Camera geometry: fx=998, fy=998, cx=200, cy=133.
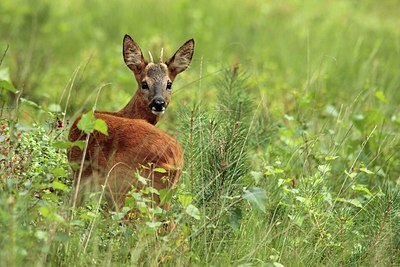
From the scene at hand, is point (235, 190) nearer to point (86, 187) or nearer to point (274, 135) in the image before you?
point (86, 187)

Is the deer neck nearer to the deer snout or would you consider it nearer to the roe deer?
the deer snout

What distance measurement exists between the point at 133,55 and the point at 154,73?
19 cm

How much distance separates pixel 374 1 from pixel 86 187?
13170mm

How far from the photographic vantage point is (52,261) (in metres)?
4.61

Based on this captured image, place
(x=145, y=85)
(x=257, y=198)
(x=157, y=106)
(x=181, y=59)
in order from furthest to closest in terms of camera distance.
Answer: (x=181, y=59)
(x=145, y=85)
(x=157, y=106)
(x=257, y=198)

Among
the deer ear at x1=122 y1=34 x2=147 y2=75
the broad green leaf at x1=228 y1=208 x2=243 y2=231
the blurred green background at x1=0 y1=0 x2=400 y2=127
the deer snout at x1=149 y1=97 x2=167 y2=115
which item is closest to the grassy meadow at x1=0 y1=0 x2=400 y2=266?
the broad green leaf at x1=228 y1=208 x2=243 y2=231

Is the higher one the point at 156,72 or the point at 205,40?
the point at 156,72

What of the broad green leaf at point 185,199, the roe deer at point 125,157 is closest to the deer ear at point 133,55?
the roe deer at point 125,157

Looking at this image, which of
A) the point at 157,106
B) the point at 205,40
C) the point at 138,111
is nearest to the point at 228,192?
the point at 157,106

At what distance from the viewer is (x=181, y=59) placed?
657 centimetres

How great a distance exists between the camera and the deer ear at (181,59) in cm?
653

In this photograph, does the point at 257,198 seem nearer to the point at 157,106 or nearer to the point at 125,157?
the point at 125,157

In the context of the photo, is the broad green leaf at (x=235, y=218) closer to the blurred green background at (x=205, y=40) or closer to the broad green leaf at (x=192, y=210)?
the broad green leaf at (x=192, y=210)

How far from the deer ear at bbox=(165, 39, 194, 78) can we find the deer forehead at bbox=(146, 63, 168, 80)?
11 cm
